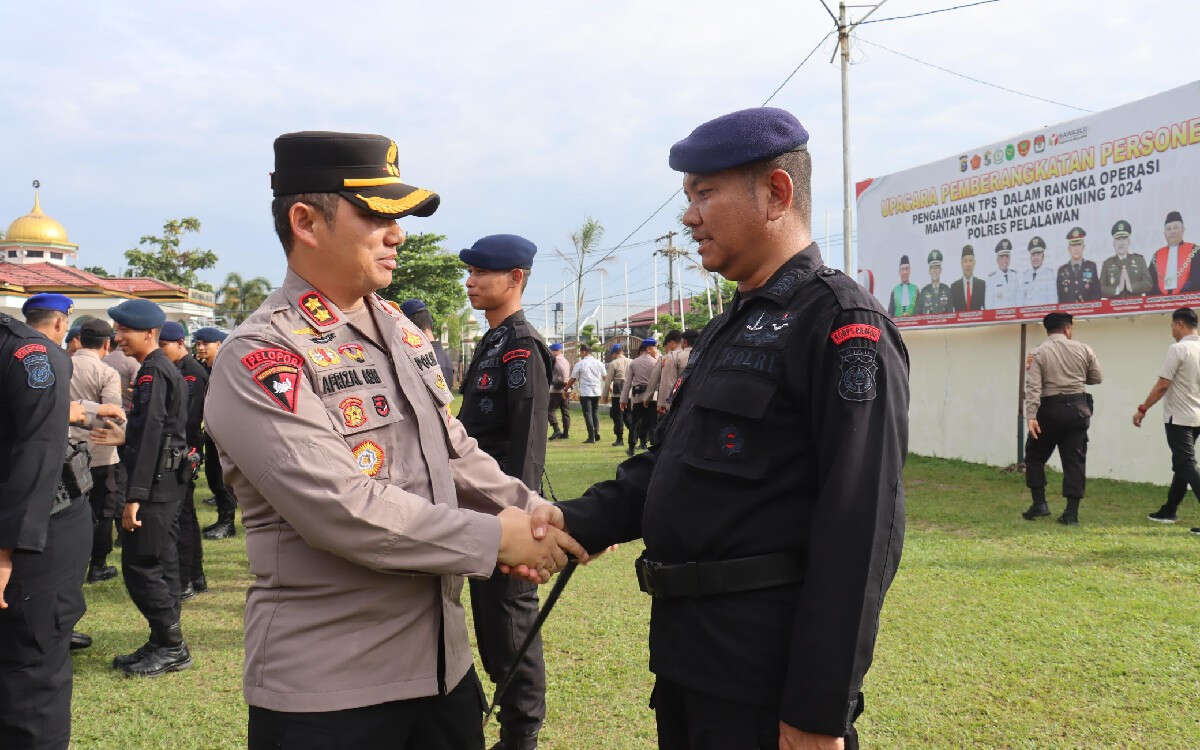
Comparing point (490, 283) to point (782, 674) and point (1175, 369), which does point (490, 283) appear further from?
point (1175, 369)

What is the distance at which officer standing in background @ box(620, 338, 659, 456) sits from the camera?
1446 cm

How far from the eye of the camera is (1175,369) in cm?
776

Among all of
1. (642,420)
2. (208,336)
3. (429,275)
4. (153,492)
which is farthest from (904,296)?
(429,275)

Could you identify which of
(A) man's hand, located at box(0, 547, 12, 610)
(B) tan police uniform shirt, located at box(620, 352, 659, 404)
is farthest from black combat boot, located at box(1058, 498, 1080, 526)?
(A) man's hand, located at box(0, 547, 12, 610)

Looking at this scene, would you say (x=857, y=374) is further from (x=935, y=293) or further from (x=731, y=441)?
(x=935, y=293)

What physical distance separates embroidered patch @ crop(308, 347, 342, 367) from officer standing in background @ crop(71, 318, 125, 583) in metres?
5.76

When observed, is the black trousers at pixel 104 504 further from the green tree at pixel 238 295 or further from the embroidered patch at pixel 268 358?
the green tree at pixel 238 295

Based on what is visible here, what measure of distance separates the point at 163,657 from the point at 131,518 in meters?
0.79

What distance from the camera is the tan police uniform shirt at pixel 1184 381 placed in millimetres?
7684

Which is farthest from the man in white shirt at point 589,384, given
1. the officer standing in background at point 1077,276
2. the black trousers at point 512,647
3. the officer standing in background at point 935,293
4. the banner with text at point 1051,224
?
the black trousers at point 512,647

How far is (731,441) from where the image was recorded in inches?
72.0

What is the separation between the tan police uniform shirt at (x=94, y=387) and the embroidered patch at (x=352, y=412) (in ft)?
19.6

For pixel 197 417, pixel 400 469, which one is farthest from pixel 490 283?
pixel 197 417

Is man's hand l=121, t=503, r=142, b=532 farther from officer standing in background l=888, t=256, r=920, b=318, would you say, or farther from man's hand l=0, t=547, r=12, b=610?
Answer: officer standing in background l=888, t=256, r=920, b=318
